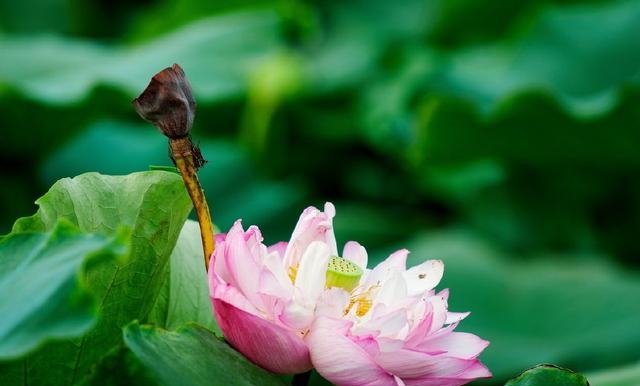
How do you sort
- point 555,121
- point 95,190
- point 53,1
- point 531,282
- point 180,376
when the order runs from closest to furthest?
point 180,376, point 95,190, point 555,121, point 531,282, point 53,1

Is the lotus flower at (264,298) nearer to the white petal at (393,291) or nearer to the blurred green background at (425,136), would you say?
the white petal at (393,291)

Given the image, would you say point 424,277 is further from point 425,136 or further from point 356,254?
point 425,136

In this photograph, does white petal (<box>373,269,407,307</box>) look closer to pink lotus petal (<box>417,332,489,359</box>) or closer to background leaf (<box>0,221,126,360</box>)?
pink lotus petal (<box>417,332,489,359</box>)

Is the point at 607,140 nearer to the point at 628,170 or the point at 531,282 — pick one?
the point at 628,170

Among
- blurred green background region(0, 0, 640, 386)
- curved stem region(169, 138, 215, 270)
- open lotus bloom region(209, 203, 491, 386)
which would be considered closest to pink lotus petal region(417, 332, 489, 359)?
open lotus bloom region(209, 203, 491, 386)

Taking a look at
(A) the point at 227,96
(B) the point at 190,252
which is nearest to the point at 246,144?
(A) the point at 227,96

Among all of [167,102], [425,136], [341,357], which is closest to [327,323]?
[341,357]
